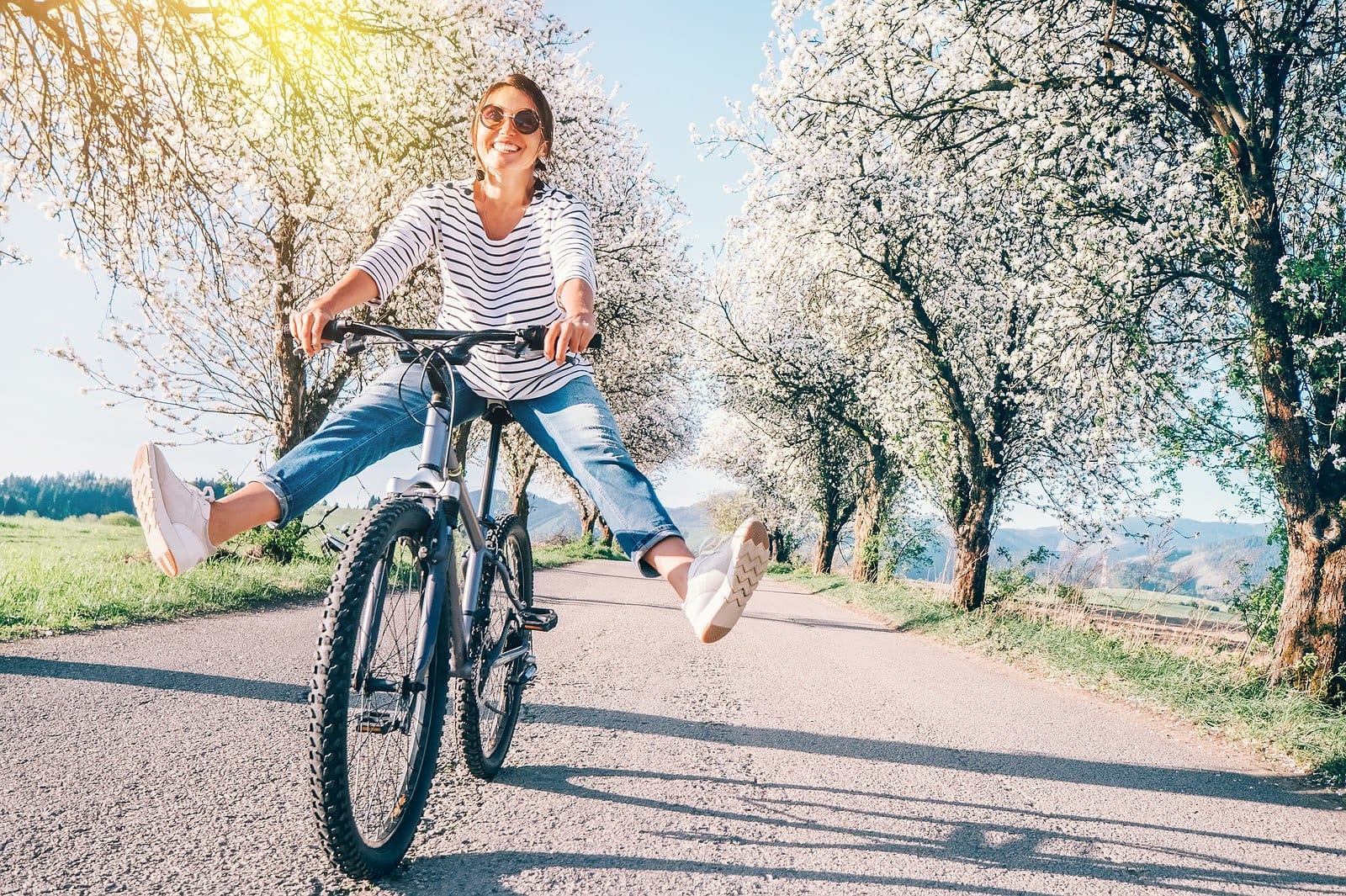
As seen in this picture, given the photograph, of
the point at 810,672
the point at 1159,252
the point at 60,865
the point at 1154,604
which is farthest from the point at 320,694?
the point at 1154,604

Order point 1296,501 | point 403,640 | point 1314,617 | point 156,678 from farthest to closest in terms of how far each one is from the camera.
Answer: point 1296,501, point 1314,617, point 156,678, point 403,640

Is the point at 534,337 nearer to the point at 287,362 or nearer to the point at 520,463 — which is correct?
the point at 287,362

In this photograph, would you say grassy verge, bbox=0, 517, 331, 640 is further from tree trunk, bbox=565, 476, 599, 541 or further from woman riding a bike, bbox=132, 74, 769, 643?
tree trunk, bbox=565, 476, 599, 541

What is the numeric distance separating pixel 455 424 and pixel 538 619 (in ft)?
3.84

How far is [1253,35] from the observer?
7770 millimetres

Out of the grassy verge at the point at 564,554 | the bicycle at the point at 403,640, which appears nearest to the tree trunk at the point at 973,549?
the grassy verge at the point at 564,554

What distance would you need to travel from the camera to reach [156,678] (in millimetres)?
4332

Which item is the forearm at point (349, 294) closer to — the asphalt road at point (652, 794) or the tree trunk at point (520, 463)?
the asphalt road at point (652, 794)

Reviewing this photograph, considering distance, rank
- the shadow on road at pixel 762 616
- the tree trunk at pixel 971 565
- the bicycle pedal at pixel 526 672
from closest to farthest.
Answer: the bicycle pedal at pixel 526 672
the shadow on road at pixel 762 616
the tree trunk at pixel 971 565

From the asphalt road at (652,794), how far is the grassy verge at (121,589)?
0.38 meters

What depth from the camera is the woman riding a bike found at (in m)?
2.37

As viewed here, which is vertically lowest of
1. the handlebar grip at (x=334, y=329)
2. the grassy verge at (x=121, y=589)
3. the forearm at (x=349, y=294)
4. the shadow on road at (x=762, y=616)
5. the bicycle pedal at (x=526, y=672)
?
the shadow on road at (x=762, y=616)

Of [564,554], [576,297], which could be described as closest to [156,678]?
[576,297]

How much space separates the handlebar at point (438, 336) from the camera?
2.46 metres
